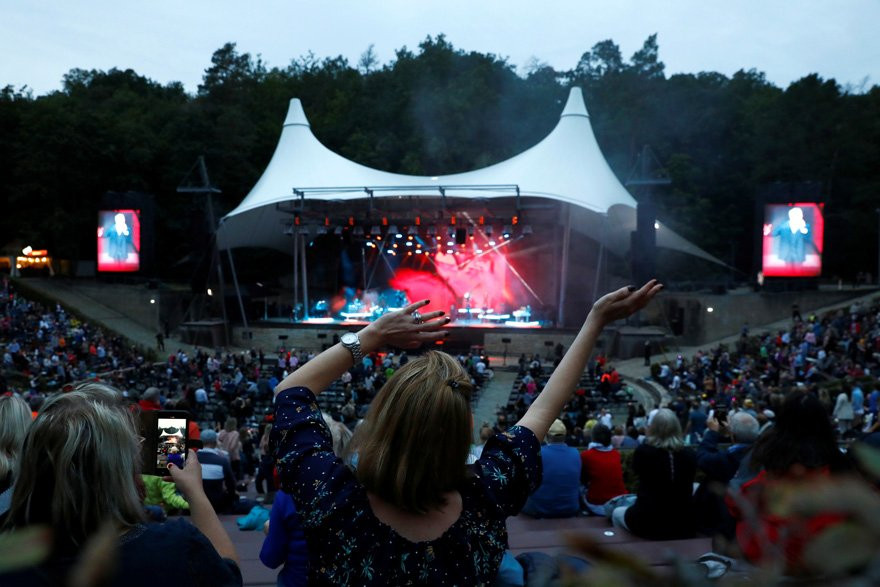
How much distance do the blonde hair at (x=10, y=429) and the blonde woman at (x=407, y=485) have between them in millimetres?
1106

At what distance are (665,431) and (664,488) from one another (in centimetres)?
27

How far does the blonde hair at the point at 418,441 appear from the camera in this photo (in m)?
1.44

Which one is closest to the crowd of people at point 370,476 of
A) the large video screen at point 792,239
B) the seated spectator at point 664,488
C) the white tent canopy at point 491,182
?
the seated spectator at point 664,488

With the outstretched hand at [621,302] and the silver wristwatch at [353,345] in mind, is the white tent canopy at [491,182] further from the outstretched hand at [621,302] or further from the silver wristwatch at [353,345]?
the silver wristwatch at [353,345]

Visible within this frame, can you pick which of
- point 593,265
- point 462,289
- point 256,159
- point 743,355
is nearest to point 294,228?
point 462,289

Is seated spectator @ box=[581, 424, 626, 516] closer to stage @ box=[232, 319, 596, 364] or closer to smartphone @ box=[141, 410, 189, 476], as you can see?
smartphone @ box=[141, 410, 189, 476]

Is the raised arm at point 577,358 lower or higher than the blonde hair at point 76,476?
higher

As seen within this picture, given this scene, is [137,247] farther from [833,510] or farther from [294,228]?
[833,510]

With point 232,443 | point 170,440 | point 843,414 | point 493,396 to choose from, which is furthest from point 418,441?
point 493,396

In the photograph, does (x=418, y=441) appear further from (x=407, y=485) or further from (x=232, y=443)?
(x=232, y=443)

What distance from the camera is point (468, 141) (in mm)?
38656

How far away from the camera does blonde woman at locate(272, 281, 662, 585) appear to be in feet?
4.65

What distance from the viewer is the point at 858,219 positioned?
99.1ft

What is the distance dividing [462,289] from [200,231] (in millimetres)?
9021
